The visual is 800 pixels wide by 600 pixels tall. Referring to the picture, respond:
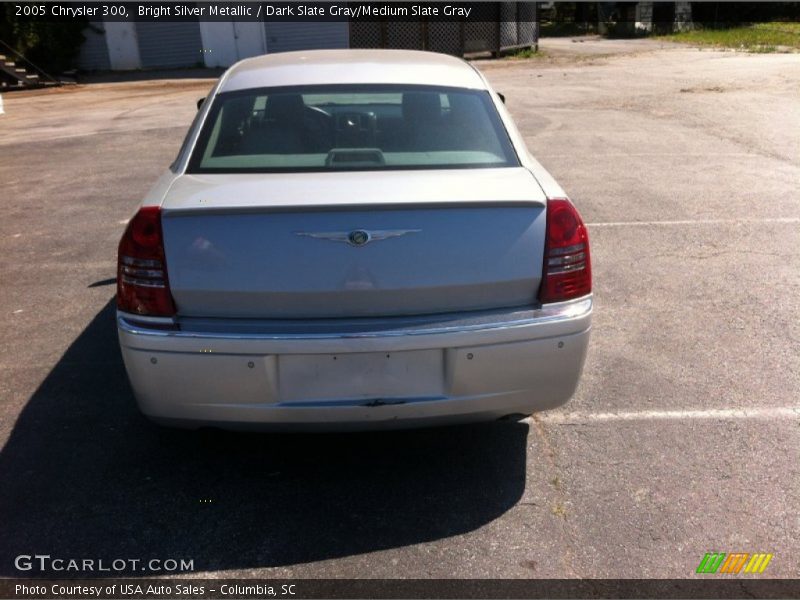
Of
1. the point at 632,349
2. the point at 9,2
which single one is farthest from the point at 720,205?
the point at 9,2

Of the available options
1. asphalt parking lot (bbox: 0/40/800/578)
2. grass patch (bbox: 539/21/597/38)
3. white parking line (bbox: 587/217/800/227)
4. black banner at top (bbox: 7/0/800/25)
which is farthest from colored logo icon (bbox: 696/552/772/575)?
grass patch (bbox: 539/21/597/38)

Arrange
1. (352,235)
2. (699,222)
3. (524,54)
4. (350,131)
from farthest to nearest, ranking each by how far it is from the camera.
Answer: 1. (524,54)
2. (699,222)
3. (350,131)
4. (352,235)

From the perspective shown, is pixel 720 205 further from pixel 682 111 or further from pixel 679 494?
pixel 682 111

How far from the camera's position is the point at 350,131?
377 centimetres

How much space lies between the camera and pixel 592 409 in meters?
3.92

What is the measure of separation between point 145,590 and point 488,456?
4.98ft

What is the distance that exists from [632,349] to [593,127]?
9085 mm

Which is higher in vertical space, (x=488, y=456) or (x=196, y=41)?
(x=196, y=41)

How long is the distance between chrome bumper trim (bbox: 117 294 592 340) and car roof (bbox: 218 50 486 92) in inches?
56.2

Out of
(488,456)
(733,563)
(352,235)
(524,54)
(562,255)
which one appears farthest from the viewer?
(524,54)

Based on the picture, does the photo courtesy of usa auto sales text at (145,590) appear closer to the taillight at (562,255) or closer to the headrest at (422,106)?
the taillight at (562,255)

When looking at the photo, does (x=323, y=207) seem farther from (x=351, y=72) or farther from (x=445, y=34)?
(x=445, y=34)

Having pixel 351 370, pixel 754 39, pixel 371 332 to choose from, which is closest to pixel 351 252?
pixel 371 332

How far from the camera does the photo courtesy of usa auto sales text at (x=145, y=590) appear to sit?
8.91 feet
